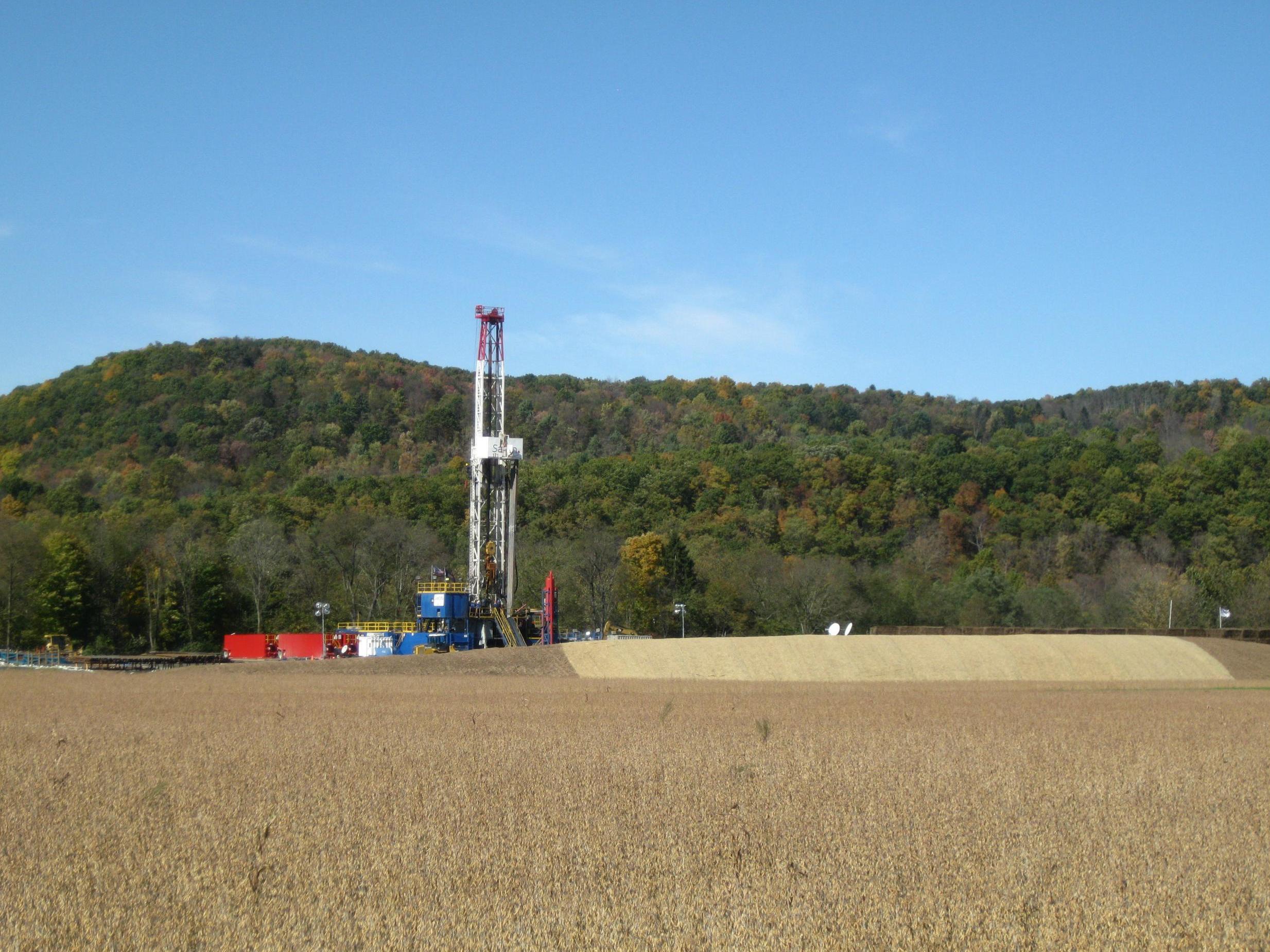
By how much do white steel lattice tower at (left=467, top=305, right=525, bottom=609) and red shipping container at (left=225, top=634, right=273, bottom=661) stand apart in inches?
439

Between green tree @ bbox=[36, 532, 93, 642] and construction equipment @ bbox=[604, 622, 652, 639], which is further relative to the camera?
construction equipment @ bbox=[604, 622, 652, 639]

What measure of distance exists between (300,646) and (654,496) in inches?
2110

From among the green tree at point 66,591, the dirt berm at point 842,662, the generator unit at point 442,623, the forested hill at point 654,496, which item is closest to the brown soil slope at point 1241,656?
the dirt berm at point 842,662

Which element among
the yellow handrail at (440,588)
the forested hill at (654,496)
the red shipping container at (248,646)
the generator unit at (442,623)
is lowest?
the red shipping container at (248,646)

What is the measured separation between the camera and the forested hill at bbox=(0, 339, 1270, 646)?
8900 centimetres

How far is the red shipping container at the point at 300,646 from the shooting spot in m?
61.9

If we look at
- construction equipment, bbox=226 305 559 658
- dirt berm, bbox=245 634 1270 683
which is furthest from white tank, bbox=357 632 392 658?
dirt berm, bbox=245 634 1270 683

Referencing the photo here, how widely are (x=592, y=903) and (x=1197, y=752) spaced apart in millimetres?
13707

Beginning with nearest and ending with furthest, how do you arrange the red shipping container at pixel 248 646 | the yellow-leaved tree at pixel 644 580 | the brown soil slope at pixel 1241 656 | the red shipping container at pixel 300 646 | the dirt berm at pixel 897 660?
the dirt berm at pixel 897 660 < the brown soil slope at pixel 1241 656 < the red shipping container at pixel 300 646 < the red shipping container at pixel 248 646 < the yellow-leaved tree at pixel 644 580

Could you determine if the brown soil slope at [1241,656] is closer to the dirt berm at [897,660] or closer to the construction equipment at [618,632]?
the dirt berm at [897,660]

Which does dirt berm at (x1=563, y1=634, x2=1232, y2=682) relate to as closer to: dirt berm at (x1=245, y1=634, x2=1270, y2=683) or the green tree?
dirt berm at (x1=245, y1=634, x2=1270, y2=683)

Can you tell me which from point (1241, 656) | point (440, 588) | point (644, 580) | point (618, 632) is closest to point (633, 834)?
point (440, 588)

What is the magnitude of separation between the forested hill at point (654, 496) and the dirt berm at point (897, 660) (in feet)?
112

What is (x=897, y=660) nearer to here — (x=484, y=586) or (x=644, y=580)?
(x=484, y=586)
